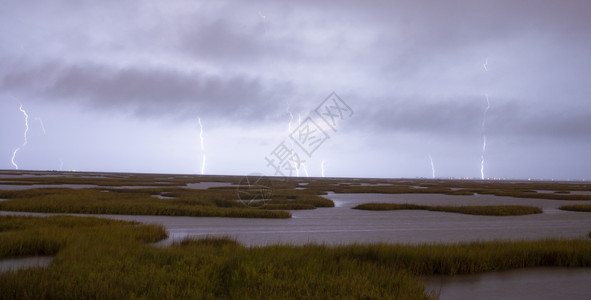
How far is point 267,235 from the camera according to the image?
15.2 metres

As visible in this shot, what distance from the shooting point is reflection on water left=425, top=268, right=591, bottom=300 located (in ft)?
28.0

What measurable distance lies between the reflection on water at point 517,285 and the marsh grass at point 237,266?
492 mm

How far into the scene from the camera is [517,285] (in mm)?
9320

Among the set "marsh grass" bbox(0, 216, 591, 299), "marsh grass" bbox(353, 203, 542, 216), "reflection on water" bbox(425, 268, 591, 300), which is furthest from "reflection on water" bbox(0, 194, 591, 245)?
"reflection on water" bbox(425, 268, 591, 300)

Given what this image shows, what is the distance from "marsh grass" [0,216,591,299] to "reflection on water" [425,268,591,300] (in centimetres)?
49

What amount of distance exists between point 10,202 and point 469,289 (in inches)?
1033

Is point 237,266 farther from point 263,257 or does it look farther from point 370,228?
point 370,228

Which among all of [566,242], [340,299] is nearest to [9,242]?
[340,299]

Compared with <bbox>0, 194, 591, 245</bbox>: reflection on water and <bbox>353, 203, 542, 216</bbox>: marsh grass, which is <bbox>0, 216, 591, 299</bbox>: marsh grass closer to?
<bbox>0, 194, 591, 245</bbox>: reflection on water

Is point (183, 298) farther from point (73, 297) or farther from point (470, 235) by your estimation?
point (470, 235)

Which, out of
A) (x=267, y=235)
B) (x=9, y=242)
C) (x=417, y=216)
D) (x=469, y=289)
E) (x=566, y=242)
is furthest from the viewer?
(x=417, y=216)

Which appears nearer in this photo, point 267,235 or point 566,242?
point 566,242

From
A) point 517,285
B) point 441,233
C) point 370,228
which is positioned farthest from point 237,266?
point 441,233

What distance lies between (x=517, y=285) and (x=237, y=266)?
744cm
